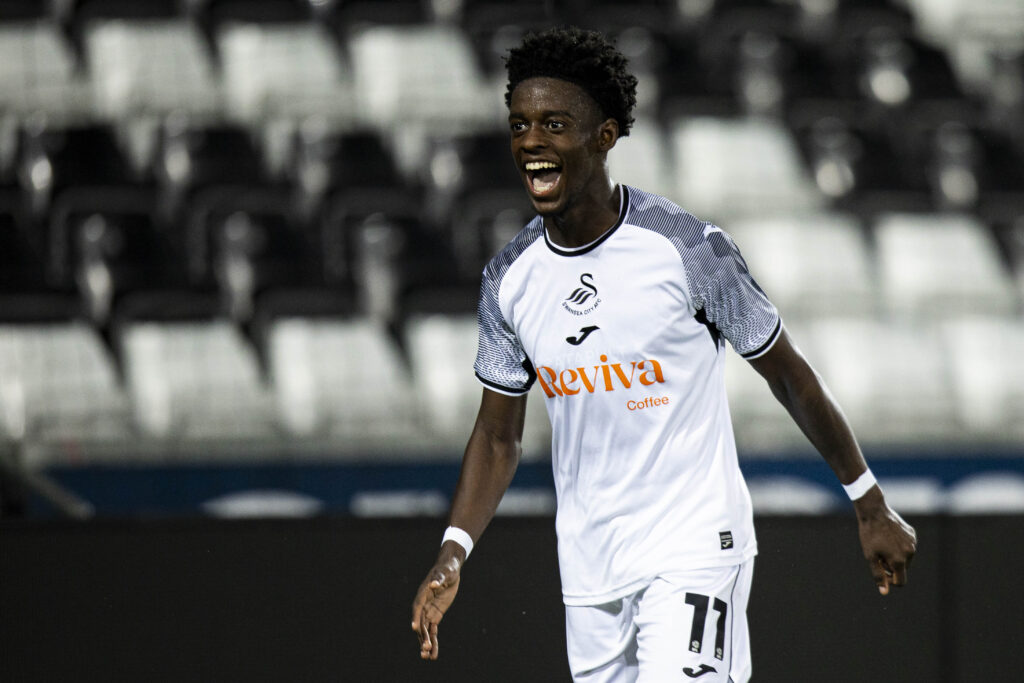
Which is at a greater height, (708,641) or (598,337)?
(598,337)

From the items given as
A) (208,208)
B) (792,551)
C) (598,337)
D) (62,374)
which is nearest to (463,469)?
(598,337)

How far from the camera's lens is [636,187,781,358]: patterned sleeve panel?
9.09 feet

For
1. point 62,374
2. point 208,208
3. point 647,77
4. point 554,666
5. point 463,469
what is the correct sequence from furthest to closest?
point 647,77 → point 208,208 → point 62,374 → point 554,666 → point 463,469

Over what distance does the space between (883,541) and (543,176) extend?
106cm

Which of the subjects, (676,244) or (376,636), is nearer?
(676,244)

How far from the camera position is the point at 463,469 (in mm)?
3092

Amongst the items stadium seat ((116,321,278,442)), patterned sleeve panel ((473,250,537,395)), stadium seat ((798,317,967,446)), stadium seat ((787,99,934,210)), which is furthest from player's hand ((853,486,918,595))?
stadium seat ((787,99,934,210))

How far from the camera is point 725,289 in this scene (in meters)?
2.77

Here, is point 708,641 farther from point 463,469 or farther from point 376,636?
point 376,636

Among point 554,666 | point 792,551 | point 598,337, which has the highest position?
point 598,337

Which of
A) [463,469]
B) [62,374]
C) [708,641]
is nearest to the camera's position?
[708,641]

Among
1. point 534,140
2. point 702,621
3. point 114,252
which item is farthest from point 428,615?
point 114,252

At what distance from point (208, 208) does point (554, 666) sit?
14.2 feet

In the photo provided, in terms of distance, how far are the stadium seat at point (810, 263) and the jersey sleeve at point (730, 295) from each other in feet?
14.9
